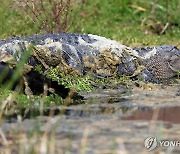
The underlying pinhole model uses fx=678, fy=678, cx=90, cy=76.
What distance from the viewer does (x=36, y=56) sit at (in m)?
6.95

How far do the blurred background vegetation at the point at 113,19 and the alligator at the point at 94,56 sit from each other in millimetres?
1721

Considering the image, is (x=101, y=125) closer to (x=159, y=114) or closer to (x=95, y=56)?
(x=159, y=114)

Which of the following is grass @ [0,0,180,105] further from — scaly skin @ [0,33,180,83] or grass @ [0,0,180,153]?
scaly skin @ [0,33,180,83]

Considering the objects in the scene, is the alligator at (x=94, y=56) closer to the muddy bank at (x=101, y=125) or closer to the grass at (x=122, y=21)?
the muddy bank at (x=101, y=125)

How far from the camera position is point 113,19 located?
1094 centimetres

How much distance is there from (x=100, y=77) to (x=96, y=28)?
335 centimetres

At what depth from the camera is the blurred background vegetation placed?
32.3 ft

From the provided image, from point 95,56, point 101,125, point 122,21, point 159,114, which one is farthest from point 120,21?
point 101,125

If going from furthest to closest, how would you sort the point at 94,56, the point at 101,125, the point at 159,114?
the point at 94,56
the point at 159,114
the point at 101,125

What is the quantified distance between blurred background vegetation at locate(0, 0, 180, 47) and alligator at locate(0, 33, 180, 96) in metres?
1.72

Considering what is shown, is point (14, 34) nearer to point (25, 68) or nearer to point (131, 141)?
point (25, 68)

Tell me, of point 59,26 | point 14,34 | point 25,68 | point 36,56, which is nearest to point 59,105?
point 25,68

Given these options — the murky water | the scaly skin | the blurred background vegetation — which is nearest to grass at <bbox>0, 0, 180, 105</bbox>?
the blurred background vegetation

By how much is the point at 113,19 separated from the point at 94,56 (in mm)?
3631
